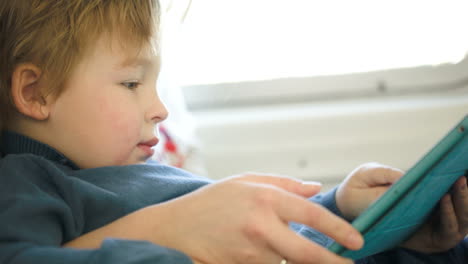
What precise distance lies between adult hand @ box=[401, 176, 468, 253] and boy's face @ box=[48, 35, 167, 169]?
432mm

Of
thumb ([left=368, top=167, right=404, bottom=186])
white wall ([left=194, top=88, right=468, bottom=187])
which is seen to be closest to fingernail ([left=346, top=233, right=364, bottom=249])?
thumb ([left=368, top=167, right=404, bottom=186])

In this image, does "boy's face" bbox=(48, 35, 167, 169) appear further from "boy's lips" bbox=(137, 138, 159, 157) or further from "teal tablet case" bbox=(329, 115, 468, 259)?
"teal tablet case" bbox=(329, 115, 468, 259)

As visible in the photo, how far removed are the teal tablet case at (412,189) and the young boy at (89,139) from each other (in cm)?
8

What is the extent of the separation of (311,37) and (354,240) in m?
1.02

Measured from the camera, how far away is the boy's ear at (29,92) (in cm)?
75

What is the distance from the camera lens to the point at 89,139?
76 centimetres

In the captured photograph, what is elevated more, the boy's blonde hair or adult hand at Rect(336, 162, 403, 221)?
the boy's blonde hair

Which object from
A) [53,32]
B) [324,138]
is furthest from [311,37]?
[53,32]

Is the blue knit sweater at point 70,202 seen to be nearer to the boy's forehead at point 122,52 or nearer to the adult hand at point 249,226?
the adult hand at point 249,226

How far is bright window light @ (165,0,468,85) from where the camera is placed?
1.41m

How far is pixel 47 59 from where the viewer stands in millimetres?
740

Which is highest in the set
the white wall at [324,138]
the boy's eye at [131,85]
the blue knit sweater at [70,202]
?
the boy's eye at [131,85]

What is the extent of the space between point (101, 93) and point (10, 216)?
0.79 ft

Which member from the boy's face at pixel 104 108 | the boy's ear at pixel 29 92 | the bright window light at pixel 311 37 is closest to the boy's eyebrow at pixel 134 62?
the boy's face at pixel 104 108
